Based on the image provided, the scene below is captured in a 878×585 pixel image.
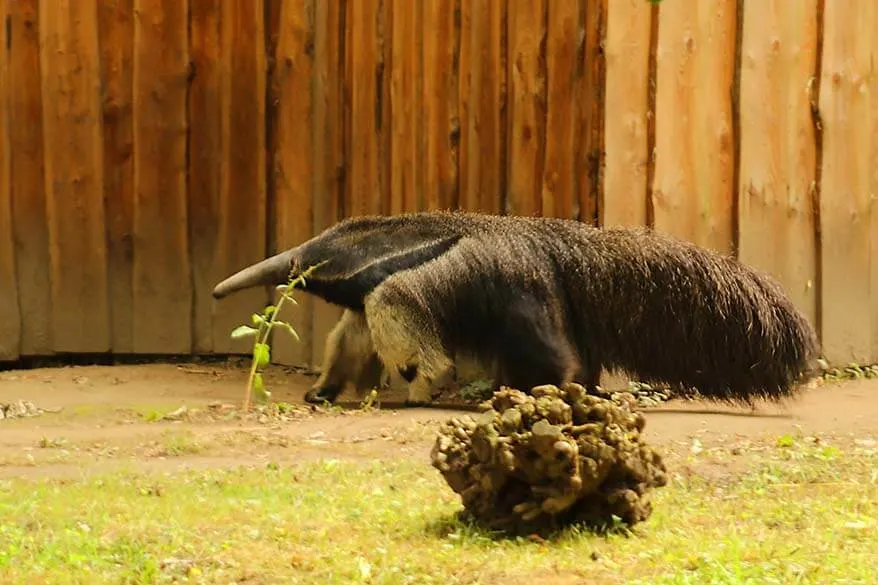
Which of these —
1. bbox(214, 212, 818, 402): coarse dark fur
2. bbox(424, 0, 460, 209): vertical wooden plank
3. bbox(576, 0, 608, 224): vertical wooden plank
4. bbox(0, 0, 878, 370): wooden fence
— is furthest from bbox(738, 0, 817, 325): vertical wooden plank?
bbox(424, 0, 460, 209): vertical wooden plank

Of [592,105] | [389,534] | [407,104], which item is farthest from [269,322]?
[389,534]

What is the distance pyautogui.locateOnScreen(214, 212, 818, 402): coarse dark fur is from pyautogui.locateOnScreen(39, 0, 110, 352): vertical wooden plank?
9.09 feet

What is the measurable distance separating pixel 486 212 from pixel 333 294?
4.16 feet

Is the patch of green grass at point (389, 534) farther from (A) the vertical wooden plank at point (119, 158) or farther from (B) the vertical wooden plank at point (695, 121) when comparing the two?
(A) the vertical wooden plank at point (119, 158)

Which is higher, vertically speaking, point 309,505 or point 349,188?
point 349,188

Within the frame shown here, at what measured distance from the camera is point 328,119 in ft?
35.4

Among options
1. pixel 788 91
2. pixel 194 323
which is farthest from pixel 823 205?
pixel 194 323

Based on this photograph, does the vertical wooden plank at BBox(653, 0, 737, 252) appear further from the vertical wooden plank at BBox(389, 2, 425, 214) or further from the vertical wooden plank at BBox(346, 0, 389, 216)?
the vertical wooden plank at BBox(346, 0, 389, 216)

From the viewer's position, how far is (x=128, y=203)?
1135 centimetres

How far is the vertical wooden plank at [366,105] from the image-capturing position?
1038 centimetres

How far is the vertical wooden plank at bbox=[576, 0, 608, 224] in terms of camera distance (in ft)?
29.2

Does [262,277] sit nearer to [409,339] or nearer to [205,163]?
[409,339]

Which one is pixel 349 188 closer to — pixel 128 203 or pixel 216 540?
pixel 128 203

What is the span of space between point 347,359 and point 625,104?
8.97 feet
